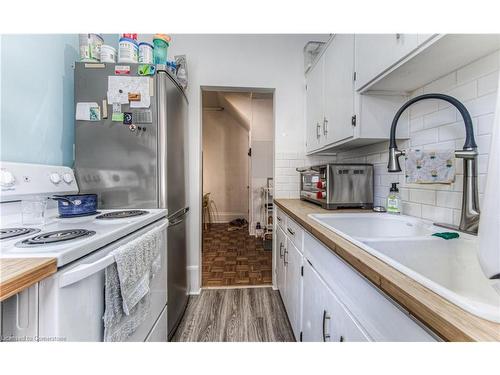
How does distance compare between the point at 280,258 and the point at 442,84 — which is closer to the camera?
the point at 442,84

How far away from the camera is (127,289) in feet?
2.52

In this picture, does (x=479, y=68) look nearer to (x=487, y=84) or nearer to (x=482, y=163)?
(x=487, y=84)

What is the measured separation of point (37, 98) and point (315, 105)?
1.94 meters

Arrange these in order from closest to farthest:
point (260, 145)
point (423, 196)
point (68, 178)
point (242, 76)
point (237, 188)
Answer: point (423, 196) < point (68, 178) < point (242, 76) < point (260, 145) < point (237, 188)

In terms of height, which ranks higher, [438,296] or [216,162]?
[216,162]

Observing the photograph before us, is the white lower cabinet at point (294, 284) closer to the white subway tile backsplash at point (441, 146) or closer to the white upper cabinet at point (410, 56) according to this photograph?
the white subway tile backsplash at point (441, 146)

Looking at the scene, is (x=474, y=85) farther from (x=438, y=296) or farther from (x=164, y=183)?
(x=164, y=183)

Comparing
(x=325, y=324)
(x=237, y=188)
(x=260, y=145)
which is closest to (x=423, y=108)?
(x=325, y=324)

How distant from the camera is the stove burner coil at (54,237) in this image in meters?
0.63

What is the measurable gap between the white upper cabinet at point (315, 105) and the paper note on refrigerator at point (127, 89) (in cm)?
133

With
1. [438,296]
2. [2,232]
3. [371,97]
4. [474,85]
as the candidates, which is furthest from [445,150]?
[2,232]

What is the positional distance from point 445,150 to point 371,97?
0.49 m

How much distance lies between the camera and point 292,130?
2.26 m

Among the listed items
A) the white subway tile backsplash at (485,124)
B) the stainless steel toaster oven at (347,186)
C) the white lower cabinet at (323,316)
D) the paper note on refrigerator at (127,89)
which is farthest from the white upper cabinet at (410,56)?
the paper note on refrigerator at (127,89)
